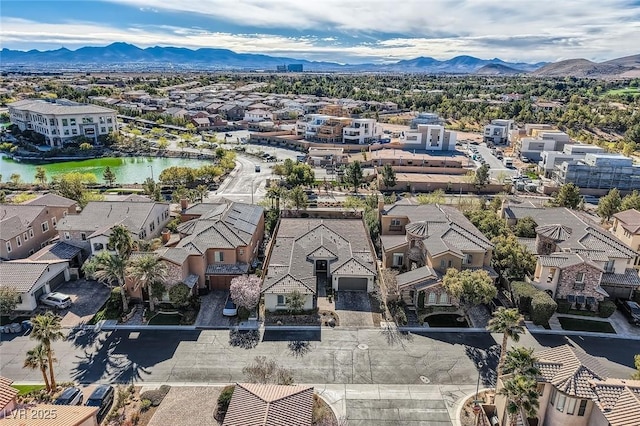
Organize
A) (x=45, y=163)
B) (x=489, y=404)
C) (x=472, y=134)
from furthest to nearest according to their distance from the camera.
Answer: (x=472, y=134), (x=45, y=163), (x=489, y=404)

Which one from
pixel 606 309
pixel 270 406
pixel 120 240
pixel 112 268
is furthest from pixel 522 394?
pixel 120 240

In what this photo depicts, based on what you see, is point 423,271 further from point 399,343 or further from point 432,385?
point 432,385

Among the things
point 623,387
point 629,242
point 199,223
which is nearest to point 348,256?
point 199,223

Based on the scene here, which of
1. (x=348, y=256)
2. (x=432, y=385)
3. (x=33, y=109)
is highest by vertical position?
(x=33, y=109)

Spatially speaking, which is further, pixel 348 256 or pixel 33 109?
pixel 33 109

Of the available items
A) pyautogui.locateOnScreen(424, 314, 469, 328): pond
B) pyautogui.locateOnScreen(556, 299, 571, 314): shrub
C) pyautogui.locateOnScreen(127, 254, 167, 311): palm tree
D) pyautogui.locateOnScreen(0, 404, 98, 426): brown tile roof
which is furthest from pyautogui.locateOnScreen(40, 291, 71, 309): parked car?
pyautogui.locateOnScreen(556, 299, 571, 314): shrub
